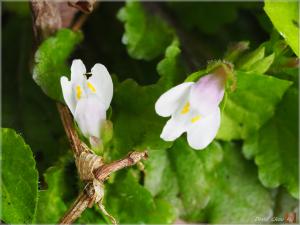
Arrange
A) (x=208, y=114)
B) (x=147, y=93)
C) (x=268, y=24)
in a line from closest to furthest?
(x=208, y=114), (x=147, y=93), (x=268, y=24)

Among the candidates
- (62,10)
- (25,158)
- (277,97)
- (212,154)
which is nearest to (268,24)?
(277,97)

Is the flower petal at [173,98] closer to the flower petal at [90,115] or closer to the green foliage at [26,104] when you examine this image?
the flower petal at [90,115]

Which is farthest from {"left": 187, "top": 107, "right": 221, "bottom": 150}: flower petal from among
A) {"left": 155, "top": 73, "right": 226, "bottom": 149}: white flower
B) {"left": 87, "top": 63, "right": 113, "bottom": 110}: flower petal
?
{"left": 87, "top": 63, "right": 113, "bottom": 110}: flower petal

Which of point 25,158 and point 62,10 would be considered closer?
point 25,158

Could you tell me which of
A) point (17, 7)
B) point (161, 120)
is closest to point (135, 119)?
point (161, 120)

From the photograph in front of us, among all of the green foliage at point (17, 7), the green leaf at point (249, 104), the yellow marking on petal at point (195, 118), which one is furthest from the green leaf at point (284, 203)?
the green foliage at point (17, 7)

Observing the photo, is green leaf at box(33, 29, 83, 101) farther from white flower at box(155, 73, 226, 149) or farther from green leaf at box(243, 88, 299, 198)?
green leaf at box(243, 88, 299, 198)

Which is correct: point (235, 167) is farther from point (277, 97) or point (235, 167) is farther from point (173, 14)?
point (173, 14)
